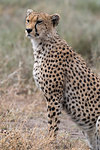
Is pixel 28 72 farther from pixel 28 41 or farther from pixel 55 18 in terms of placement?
pixel 55 18

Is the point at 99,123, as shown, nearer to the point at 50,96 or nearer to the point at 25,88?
the point at 50,96

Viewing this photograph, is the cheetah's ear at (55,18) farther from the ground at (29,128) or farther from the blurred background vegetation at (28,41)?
the ground at (29,128)

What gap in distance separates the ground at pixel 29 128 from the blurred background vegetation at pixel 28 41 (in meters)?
0.38

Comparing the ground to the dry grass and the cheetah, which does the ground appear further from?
the cheetah

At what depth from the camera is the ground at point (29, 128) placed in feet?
13.0

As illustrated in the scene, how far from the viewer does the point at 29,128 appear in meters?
5.02

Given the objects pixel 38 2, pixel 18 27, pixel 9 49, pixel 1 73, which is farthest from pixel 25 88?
pixel 38 2

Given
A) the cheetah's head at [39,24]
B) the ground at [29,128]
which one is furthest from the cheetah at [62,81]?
the ground at [29,128]

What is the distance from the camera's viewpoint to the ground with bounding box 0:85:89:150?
13.0 feet

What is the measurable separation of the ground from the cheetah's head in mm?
871

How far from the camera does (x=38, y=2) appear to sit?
13195 millimetres

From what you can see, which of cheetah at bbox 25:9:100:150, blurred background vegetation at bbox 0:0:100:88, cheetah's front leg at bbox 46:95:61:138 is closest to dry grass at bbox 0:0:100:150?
blurred background vegetation at bbox 0:0:100:88

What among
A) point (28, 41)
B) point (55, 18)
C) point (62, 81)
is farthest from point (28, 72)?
point (62, 81)

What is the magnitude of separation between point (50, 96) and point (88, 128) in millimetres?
511
